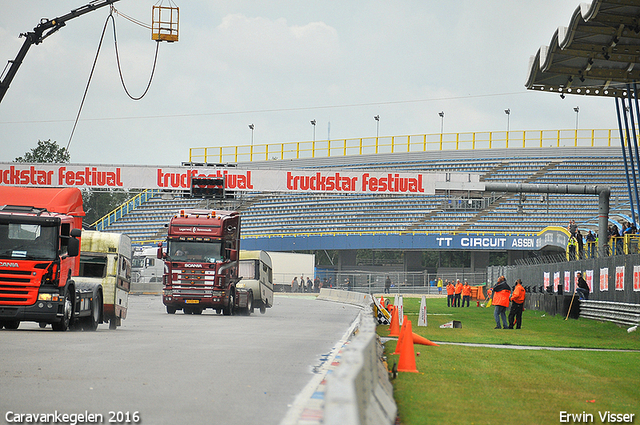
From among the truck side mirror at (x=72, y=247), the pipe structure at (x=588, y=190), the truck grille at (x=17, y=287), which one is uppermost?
the pipe structure at (x=588, y=190)

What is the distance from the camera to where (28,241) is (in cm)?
1769

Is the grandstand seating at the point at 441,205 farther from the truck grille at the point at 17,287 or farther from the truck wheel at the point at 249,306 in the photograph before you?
the truck grille at the point at 17,287

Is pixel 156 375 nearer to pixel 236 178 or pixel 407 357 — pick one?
pixel 407 357

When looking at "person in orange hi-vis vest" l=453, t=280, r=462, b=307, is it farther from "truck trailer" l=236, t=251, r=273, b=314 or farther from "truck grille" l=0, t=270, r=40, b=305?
"truck grille" l=0, t=270, r=40, b=305

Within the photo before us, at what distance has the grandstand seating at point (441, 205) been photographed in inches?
2378

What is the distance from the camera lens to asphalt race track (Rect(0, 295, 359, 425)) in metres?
7.65

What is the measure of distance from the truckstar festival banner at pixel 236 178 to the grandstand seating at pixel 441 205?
57.0 feet

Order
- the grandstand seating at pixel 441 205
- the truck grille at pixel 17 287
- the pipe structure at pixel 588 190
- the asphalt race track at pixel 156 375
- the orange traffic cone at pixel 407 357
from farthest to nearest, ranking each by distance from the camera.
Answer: the grandstand seating at pixel 441 205
the pipe structure at pixel 588 190
the truck grille at pixel 17 287
the orange traffic cone at pixel 407 357
the asphalt race track at pixel 156 375

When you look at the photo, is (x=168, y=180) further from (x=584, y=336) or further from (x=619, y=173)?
(x=619, y=173)

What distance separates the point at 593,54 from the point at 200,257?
1521cm

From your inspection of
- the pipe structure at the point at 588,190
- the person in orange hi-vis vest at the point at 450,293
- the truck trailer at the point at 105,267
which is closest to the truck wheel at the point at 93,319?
the truck trailer at the point at 105,267

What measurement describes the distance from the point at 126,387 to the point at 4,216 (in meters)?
9.75

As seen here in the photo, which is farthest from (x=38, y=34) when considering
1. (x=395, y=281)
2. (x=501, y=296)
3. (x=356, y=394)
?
(x=395, y=281)

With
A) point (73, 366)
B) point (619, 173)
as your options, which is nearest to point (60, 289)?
point (73, 366)
